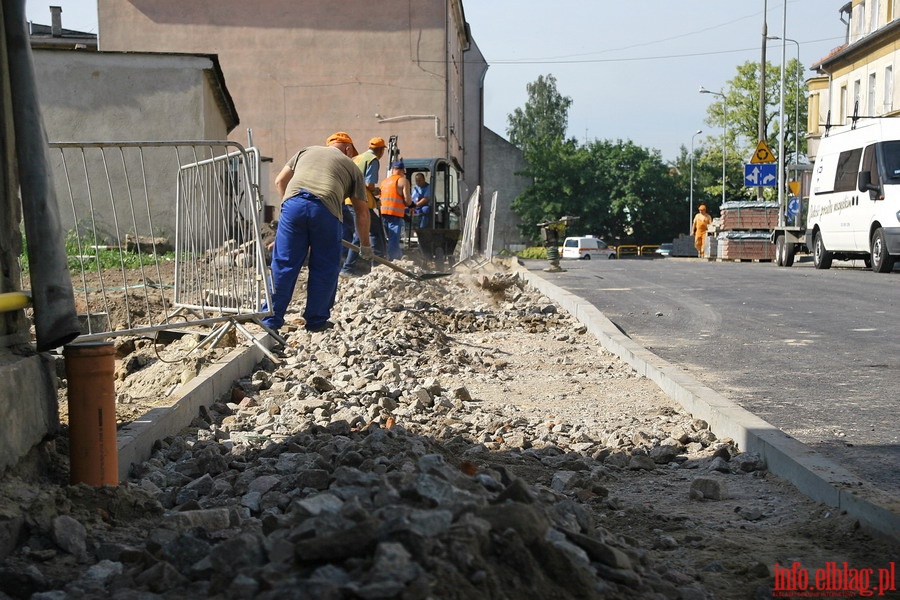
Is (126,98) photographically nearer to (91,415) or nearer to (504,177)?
(91,415)

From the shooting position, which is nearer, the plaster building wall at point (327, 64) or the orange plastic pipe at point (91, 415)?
the orange plastic pipe at point (91, 415)

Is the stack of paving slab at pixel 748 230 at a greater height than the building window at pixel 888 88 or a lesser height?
lesser

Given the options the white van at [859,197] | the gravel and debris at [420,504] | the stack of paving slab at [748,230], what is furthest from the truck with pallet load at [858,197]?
the gravel and debris at [420,504]

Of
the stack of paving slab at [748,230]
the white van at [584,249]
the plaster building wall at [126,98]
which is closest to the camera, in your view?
the plaster building wall at [126,98]

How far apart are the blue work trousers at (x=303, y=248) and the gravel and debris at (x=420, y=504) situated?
79cm

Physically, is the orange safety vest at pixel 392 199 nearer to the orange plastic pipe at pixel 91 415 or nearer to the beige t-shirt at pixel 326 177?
the beige t-shirt at pixel 326 177

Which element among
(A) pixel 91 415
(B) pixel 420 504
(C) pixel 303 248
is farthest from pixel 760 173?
(B) pixel 420 504

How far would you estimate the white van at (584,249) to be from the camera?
50.7m

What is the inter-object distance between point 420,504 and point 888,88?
37094mm

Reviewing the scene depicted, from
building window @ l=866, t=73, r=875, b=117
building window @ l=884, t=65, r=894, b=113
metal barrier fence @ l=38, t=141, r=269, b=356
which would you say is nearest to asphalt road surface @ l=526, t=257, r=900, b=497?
metal barrier fence @ l=38, t=141, r=269, b=356

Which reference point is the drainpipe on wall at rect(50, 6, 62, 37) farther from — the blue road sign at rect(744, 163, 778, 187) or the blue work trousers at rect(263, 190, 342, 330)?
the blue work trousers at rect(263, 190, 342, 330)

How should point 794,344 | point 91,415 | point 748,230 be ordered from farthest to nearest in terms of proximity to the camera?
point 748,230, point 794,344, point 91,415

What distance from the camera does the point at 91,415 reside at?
381 cm

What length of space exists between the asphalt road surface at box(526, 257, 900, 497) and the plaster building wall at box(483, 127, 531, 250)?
5069cm
